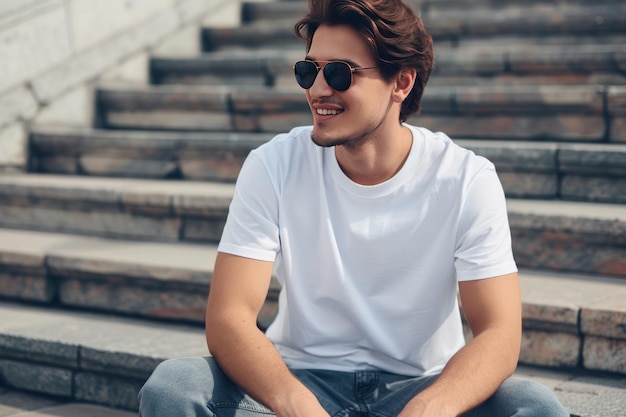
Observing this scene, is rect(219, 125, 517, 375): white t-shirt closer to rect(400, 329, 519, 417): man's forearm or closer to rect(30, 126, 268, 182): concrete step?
rect(400, 329, 519, 417): man's forearm

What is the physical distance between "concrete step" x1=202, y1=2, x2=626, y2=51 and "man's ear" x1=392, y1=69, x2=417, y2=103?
2817 mm

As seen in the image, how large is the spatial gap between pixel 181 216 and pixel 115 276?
526 millimetres

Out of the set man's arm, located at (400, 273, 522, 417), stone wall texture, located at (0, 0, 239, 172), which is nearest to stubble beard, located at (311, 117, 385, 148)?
man's arm, located at (400, 273, 522, 417)

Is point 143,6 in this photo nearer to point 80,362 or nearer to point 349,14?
point 80,362

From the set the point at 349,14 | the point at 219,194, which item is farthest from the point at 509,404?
the point at 219,194

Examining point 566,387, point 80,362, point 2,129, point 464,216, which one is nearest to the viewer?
point 464,216

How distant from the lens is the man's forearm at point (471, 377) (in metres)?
2.37

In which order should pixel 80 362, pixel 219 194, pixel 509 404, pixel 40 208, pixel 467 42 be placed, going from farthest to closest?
pixel 467 42, pixel 40 208, pixel 219 194, pixel 80 362, pixel 509 404

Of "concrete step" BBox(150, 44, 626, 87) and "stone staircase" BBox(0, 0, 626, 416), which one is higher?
"concrete step" BBox(150, 44, 626, 87)

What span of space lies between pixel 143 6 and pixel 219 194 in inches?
85.8

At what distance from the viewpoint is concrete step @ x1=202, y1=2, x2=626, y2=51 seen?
5.34 meters

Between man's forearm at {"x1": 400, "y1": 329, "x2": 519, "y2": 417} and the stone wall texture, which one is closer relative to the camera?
man's forearm at {"x1": 400, "y1": 329, "x2": 519, "y2": 417}

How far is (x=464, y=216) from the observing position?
8.62ft

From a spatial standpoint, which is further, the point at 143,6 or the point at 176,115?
the point at 143,6
